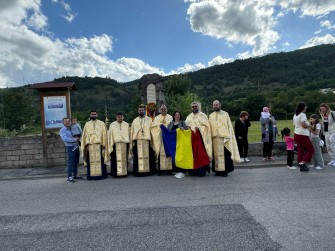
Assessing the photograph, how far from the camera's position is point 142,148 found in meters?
8.62

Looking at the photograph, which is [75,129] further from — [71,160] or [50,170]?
[50,170]

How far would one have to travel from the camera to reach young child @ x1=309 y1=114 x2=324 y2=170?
328 inches

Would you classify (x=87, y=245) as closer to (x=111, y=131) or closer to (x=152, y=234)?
(x=152, y=234)

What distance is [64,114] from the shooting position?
10.3 meters

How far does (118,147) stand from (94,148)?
0.67 m

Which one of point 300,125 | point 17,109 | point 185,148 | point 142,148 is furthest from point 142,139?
point 17,109

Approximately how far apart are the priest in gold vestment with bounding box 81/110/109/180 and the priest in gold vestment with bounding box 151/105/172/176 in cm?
140

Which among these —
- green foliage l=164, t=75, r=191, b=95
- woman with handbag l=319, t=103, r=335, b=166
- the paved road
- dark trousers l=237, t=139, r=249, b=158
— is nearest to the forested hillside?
green foliage l=164, t=75, r=191, b=95

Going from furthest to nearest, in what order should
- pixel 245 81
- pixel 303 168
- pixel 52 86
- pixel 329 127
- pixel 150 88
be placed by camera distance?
pixel 245 81 → pixel 150 88 → pixel 52 86 → pixel 329 127 → pixel 303 168

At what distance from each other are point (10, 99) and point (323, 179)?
100 ft

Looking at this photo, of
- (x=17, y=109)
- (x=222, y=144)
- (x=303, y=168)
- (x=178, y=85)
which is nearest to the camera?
(x=303, y=168)

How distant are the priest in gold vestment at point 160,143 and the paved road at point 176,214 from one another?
2.98 feet

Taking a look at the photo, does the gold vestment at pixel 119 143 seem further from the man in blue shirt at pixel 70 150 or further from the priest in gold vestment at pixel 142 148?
the man in blue shirt at pixel 70 150

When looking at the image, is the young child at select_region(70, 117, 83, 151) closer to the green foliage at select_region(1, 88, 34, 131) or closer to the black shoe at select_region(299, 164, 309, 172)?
the black shoe at select_region(299, 164, 309, 172)
